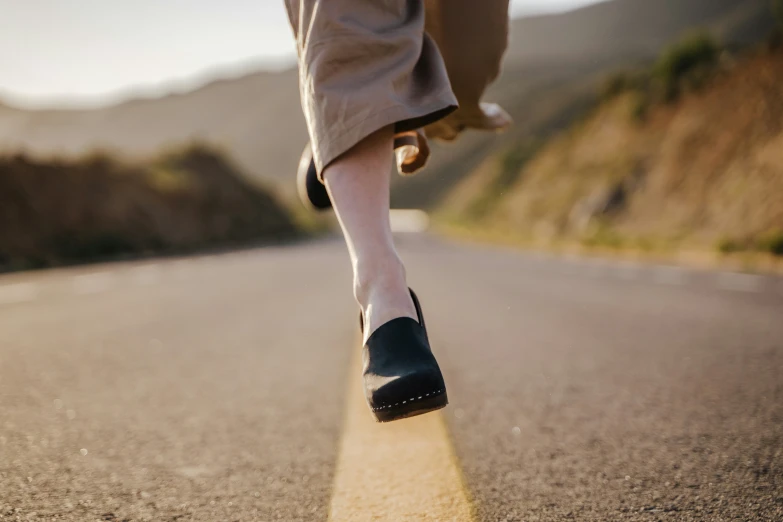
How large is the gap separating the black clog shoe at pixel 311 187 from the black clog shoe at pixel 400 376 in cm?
54

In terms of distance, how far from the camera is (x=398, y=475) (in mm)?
1728

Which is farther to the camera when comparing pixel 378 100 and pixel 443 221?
pixel 443 221

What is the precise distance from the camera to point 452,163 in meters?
98.6

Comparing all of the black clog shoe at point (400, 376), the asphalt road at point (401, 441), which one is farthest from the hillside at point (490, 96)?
the black clog shoe at point (400, 376)

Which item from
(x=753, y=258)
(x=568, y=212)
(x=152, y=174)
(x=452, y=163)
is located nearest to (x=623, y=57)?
(x=452, y=163)

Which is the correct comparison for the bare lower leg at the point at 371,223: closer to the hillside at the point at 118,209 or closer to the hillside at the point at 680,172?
the hillside at the point at 680,172

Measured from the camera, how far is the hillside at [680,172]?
21.0 metres

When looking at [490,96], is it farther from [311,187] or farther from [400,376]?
[400,376]

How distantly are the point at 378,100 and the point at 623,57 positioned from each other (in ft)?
397

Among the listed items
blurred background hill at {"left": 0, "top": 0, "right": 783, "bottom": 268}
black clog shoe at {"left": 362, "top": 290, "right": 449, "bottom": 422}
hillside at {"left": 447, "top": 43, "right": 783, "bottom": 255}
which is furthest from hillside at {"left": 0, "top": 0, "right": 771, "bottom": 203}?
black clog shoe at {"left": 362, "top": 290, "right": 449, "bottom": 422}

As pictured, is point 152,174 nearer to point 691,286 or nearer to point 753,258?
point 753,258

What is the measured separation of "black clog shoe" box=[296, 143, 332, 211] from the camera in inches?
74.8

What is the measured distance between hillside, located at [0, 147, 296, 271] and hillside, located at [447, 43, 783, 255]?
13303 mm

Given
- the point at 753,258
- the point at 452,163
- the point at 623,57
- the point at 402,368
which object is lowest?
the point at 452,163
